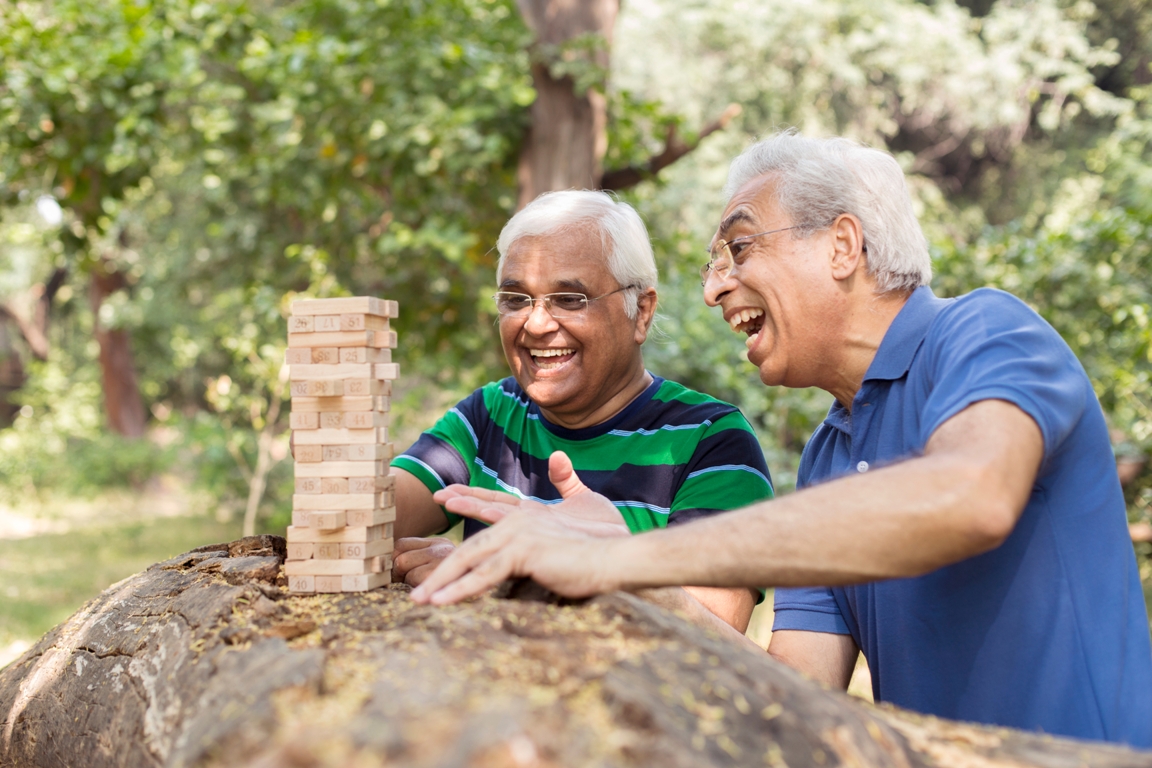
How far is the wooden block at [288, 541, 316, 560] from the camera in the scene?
6.43ft

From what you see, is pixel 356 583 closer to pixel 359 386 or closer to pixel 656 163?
pixel 359 386

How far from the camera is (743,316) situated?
2.37m

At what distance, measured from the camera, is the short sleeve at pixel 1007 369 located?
1.53 meters

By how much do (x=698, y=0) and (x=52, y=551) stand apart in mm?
12247

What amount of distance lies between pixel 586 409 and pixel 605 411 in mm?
65

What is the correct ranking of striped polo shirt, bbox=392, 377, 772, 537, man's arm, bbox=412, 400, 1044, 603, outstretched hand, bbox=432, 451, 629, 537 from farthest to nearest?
striped polo shirt, bbox=392, 377, 772, 537 → outstretched hand, bbox=432, 451, 629, 537 → man's arm, bbox=412, 400, 1044, 603

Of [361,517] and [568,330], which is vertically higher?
[568,330]

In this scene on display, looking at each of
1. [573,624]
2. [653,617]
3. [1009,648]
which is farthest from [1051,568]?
[573,624]

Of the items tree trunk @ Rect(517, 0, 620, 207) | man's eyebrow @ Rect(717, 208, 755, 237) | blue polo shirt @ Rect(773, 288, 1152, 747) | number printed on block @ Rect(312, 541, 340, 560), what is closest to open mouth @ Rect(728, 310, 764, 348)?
man's eyebrow @ Rect(717, 208, 755, 237)

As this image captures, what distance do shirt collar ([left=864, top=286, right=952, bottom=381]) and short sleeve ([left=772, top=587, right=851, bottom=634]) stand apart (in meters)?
0.61

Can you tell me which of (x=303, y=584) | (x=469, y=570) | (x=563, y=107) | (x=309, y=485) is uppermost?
(x=563, y=107)

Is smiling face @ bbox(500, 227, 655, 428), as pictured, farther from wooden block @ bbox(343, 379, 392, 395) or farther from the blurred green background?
the blurred green background

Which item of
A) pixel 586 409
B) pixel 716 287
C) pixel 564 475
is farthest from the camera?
pixel 586 409

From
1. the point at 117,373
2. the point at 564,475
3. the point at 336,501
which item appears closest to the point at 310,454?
the point at 336,501
